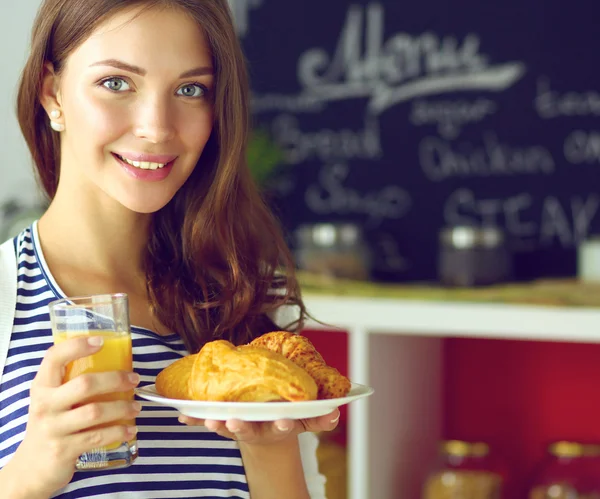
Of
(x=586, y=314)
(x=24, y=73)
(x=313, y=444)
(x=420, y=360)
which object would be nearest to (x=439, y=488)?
(x=420, y=360)

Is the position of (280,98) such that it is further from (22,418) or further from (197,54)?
(22,418)

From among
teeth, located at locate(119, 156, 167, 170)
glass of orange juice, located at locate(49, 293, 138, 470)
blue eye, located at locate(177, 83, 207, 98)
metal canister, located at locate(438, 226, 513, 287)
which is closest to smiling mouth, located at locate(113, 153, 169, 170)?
teeth, located at locate(119, 156, 167, 170)

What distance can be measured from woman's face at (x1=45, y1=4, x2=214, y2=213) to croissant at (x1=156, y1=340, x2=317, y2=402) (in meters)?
0.25

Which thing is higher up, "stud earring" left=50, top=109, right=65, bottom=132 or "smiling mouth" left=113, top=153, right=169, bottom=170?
"stud earring" left=50, top=109, right=65, bottom=132

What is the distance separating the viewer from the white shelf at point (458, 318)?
1.92 meters

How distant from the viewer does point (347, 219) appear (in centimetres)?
262

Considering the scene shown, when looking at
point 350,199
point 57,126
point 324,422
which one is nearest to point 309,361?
point 324,422

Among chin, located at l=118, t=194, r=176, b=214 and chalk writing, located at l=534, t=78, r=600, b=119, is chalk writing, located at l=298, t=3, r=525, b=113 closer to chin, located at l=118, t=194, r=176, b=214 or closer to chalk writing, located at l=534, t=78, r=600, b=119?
chalk writing, located at l=534, t=78, r=600, b=119

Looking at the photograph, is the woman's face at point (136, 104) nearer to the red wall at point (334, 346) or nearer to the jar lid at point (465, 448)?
the jar lid at point (465, 448)

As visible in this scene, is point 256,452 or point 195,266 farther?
point 195,266

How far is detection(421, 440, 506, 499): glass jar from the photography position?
214 cm

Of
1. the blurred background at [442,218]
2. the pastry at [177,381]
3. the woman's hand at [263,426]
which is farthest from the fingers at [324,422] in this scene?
the blurred background at [442,218]

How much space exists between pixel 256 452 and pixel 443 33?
59.0 inches

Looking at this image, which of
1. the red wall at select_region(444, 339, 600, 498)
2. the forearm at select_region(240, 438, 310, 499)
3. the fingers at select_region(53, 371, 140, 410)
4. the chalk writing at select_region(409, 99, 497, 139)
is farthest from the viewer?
the chalk writing at select_region(409, 99, 497, 139)
